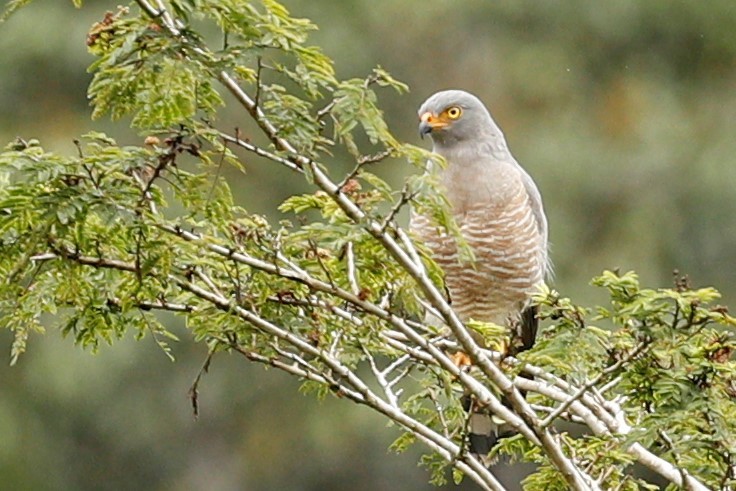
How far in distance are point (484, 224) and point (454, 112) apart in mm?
494

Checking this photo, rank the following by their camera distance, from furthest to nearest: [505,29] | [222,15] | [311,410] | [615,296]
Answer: [505,29], [311,410], [615,296], [222,15]

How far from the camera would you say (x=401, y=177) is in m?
12.1

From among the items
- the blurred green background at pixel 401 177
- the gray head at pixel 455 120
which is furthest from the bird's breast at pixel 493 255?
the blurred green background at pixel 401 177

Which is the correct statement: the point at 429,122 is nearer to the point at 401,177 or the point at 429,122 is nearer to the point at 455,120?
the point at 455,120

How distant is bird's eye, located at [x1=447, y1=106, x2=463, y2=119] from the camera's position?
5.23 metres

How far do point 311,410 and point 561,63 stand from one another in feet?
13.0

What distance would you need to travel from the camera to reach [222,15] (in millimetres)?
2646

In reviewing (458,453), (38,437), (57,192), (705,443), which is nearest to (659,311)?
(705,443)

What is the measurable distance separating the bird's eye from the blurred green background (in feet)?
21.8

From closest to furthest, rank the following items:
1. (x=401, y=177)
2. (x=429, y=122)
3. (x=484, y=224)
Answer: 1. (x=484, y=224)
2. (x=429, y=122)
3. (x=401, y=177)

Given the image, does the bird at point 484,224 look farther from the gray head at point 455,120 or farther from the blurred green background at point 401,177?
the blurred green background at point 401,177

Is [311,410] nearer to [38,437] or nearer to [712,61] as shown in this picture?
[38,437]

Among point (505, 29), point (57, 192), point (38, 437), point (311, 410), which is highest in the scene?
point (505, 29)

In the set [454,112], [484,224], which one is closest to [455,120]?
[454,112]
